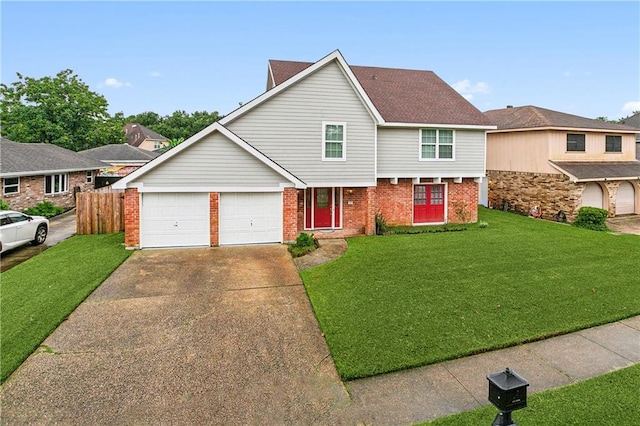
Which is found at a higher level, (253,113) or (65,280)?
(253,113)

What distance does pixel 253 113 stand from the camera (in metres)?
14.9

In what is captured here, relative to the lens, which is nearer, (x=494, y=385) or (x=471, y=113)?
(x=494, y=385)

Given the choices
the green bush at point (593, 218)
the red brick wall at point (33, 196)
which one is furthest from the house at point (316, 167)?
the red brick wall at point (33, 196)

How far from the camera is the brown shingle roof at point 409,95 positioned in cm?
1761

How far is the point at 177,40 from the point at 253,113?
524 inches

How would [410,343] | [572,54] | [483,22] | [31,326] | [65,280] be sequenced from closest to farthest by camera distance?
[410,343] → [31,326] → [65,280] → [483,22] → [572,54]

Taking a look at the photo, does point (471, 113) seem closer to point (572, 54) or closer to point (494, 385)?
point (572, 54)

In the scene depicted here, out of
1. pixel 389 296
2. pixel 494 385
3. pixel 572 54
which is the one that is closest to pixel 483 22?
pixel 572 54

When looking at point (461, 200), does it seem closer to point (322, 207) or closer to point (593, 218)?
point (593, 218)

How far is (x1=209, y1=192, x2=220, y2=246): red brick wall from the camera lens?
1377 centimetres

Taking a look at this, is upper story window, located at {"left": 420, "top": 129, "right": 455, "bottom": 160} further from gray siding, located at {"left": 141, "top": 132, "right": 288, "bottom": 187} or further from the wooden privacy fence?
the wooden privacy fence

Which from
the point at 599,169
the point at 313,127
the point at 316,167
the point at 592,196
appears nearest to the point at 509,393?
the point at 316,167

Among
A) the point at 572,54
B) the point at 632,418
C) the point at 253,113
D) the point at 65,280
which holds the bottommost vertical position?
the point at 632,418

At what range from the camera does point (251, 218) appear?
14.3 meters
